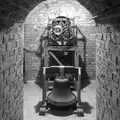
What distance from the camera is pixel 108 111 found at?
8.95 ft

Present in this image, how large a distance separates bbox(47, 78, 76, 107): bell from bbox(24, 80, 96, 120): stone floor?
29 cm

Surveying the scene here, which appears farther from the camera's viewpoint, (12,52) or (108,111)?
(12,52)

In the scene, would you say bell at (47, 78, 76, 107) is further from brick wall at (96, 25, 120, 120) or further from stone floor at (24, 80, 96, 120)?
brick wall at (96, 25, 120, 120)

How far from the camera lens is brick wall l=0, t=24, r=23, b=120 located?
2.42 metres

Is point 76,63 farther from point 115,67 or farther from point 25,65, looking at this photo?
point 115,67

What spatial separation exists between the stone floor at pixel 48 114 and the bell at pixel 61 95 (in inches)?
11.4

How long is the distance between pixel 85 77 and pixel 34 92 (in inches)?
79.4

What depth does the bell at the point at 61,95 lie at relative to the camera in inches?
185

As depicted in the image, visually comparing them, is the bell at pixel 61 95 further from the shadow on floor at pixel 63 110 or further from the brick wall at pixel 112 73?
the brick wall at pixel 112 73

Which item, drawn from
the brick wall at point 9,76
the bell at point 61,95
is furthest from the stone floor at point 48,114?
the brick wall at point 9,76

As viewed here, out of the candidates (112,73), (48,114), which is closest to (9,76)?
(112,73)

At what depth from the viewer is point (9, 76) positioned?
2742 mm

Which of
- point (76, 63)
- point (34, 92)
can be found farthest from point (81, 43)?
point (34, 92)

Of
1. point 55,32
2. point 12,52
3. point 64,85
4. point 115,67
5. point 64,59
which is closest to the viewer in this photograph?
point 115,67
